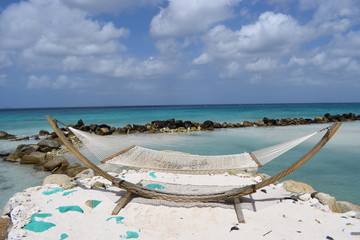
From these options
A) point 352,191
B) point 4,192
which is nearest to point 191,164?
point 352,191

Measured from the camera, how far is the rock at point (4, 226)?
2751 millimetres

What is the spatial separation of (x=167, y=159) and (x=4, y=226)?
7.18 ft

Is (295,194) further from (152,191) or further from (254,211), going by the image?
(152,191)

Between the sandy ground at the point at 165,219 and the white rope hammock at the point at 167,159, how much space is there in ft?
1.52

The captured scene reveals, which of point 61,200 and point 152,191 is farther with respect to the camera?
point 61,200

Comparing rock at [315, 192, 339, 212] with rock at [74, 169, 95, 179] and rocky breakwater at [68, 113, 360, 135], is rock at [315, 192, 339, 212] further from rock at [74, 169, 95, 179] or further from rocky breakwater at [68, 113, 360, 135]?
rocky breakwater at [68, 113, 360, 135]

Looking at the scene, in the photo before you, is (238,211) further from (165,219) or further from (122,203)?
(122,203)

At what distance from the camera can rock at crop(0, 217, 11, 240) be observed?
9.03ft

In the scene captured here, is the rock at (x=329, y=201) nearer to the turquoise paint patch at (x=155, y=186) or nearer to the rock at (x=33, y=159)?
the turquoise paint patch at (x=155, y=186)

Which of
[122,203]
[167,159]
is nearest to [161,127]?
[167,159]

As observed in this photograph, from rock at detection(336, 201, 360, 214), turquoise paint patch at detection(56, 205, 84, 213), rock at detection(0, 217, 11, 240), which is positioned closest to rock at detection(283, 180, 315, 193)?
rock at detection(336, 201, 360, 214)

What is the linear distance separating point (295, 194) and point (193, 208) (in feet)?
4.96

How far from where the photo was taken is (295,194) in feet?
12.5

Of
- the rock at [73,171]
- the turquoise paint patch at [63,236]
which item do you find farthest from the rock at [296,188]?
the rock at [73,171]
